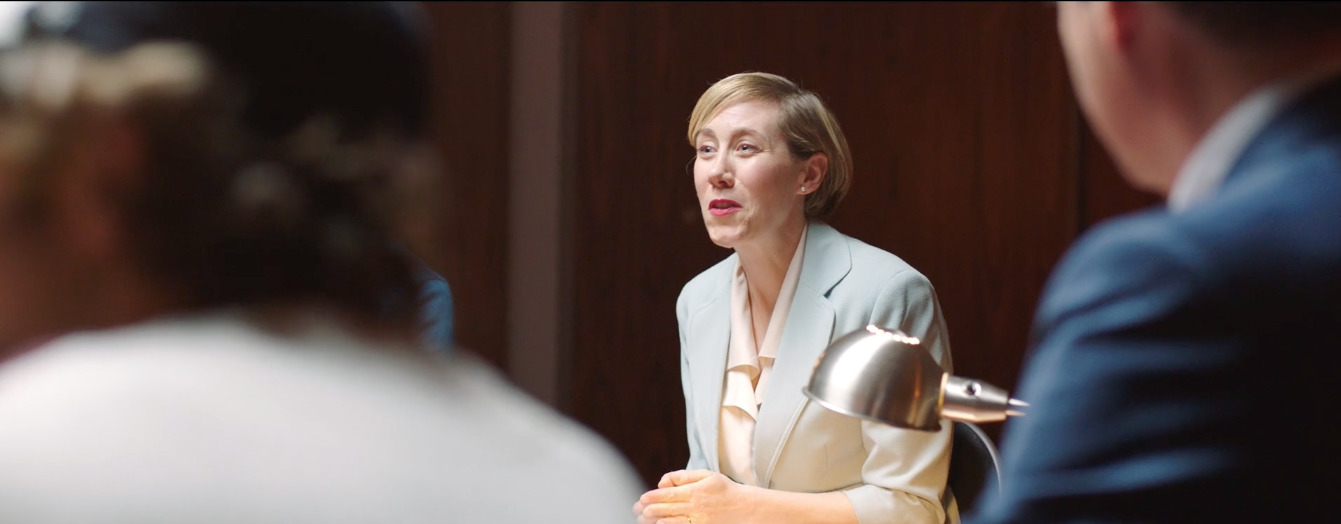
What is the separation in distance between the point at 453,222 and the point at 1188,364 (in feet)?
11.7

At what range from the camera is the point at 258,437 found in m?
0.65

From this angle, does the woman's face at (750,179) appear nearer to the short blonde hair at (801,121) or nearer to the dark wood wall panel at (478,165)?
the short blonde hair at (801,121)

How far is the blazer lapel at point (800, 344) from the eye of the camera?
80.3 inches

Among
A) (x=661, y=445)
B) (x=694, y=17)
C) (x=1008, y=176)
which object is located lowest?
(x=661, y=445)

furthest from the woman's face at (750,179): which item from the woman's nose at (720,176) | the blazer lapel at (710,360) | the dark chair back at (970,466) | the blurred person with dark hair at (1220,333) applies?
the blurred person with dark hair at (1220,333)

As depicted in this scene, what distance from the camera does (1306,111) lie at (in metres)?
0.66

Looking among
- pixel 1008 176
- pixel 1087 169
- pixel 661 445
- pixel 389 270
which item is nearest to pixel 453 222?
pixel 661 445

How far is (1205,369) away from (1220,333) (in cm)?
2

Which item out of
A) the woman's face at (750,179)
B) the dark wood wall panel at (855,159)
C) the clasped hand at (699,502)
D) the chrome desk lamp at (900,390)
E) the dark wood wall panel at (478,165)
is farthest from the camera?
the dark wood wall panel at (478,165)

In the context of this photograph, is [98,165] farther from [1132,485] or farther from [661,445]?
[661,445]

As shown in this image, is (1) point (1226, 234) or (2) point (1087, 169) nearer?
(1) point (1226, 234)

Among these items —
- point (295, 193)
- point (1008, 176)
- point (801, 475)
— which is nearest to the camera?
point (295, 193)

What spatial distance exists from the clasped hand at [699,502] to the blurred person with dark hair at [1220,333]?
1.25m

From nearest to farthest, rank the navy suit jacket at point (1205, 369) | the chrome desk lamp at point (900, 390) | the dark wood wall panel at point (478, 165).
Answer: the navy suit jacket at point (1205, 369)
the chrome desk lamp at point (900, 390)
the dark wood wall panel at point (478, 165)
